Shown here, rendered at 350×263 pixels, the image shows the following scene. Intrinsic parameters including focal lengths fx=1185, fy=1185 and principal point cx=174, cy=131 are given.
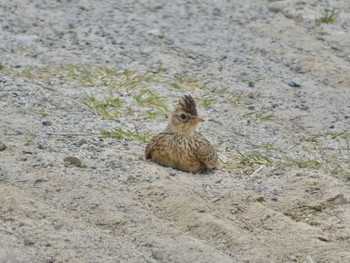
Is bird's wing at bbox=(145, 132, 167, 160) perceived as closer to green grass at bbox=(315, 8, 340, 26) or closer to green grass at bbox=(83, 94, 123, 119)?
green grass at bbox=(83, 94, 123, 119)

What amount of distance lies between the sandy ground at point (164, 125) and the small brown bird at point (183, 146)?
11cm

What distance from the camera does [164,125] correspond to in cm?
1036

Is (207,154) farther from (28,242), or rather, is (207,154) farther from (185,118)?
(28,242)

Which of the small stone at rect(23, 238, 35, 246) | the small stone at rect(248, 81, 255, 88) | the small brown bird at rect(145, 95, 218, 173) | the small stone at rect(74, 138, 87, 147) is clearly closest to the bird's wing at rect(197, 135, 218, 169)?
the small brown bird at rect(145, 95, 218, 173)

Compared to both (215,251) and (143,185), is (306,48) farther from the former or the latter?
(215,251)

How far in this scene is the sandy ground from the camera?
773 centimetres

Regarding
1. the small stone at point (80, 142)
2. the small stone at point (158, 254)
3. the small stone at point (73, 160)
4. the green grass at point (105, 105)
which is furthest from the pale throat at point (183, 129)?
the small stone at point (158, 254)

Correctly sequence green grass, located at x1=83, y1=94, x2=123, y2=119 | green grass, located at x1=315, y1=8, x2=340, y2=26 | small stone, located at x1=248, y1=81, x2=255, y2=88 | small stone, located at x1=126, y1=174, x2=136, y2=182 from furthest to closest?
green grass, located at x1=315, y1=8, x2=340, y2=26 < small stone, located at x1=248, y1=81, x2=255, y2=88 < green grass, located at x1=83, y1=94, x2=123, y2=119 < small stone, located at x1=126, y1=174, x2=136, y2=182

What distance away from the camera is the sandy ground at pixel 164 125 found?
25.4 feet

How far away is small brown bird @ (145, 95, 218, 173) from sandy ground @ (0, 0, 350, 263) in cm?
11

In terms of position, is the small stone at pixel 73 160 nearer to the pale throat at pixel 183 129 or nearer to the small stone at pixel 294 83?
the pale throat at pixel 183 129

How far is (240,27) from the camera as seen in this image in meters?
13.6

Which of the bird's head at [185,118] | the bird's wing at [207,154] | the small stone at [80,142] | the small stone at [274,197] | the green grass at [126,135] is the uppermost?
the bird's head at [185,118]

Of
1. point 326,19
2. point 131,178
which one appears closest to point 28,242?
point 131,178
